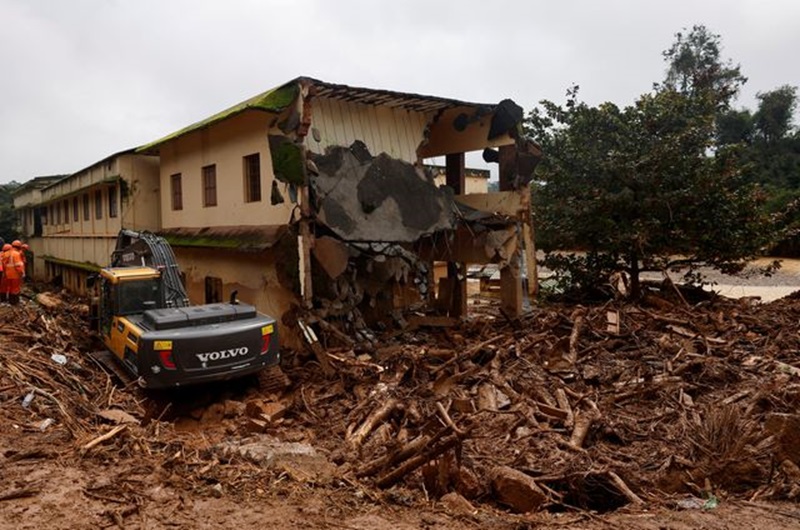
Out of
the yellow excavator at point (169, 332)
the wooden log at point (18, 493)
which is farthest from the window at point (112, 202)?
the wooden log at point (18, 493)

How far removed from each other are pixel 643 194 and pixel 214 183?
41.1 feet

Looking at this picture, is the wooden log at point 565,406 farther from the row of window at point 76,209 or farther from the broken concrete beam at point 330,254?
the row of window at point 76,209

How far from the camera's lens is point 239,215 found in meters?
14.8

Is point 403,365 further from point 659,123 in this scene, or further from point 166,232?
point 659,123

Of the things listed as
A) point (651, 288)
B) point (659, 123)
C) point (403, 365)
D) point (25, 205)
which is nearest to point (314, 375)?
point (403, 365)

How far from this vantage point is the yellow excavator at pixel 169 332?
370 inches

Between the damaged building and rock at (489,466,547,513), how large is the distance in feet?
24.0

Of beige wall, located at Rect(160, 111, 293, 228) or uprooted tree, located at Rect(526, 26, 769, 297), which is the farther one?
uprooted tree, located at Rect(526, 26, 769, 297)

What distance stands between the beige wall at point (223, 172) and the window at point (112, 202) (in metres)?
3.26

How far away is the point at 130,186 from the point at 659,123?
682 inches

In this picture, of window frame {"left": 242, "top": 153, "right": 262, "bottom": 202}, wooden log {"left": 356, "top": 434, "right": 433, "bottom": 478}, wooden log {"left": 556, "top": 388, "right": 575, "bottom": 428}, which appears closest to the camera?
wooden log {"left": 356, "top": 434, "right": 433, "bottom": 478}

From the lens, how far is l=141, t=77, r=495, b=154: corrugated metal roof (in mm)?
11852

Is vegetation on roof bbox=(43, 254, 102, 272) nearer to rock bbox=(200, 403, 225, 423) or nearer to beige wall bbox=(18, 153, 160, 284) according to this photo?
beige wall bbox=(18, 153, 160, 284)

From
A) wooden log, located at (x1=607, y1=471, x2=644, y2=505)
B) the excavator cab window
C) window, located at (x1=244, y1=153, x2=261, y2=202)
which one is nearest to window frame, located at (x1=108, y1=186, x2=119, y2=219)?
window, located at (x1=244, y1=153, x2=261, y2=202)
